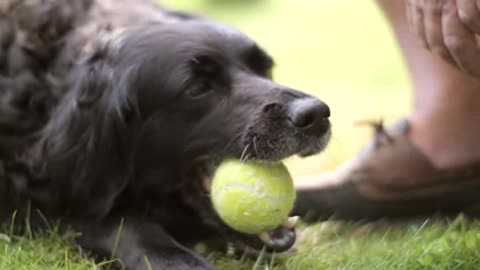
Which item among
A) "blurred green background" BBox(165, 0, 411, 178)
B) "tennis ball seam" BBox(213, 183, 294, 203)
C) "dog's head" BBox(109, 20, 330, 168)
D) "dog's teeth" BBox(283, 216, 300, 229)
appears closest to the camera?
"tennis ball seam" BBox(213, 183, 294, 203)

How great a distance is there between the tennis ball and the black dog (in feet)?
0.17

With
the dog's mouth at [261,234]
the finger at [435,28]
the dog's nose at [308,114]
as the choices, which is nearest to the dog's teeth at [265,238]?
→ the dog's mouth at [261,234]

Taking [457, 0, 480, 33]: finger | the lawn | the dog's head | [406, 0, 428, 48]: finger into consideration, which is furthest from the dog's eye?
[457, 0, 480, 33]: finger

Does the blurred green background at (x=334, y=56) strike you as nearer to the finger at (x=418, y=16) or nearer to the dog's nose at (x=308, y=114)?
the dog's nose at (x=308, y=114)

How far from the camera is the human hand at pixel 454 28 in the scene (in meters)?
2.28

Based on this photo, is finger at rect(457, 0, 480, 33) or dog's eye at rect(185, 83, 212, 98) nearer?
finger at rect(457, 0, 480, 33)

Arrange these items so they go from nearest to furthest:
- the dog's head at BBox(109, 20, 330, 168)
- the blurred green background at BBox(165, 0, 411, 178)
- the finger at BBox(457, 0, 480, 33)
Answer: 1. the finger at BBox(457, 0, 480, 33)
2. the dog's head at BBox(109, 20, 330, 168)
3. the blurred green background at BBox(165, 0, 411, 178)

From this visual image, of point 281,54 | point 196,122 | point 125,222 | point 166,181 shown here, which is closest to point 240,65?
point 196,122

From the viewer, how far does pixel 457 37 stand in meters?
2.31

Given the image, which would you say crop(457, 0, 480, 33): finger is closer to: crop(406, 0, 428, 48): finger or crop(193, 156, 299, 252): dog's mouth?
crop(406, 0, 428, 48): finger

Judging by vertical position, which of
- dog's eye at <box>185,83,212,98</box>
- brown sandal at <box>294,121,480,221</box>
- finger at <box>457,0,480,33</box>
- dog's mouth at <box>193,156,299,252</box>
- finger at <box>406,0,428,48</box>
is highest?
finger at <box>457,0,480,33</box>

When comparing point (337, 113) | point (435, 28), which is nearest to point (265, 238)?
point (435, 28)

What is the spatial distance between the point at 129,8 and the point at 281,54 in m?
5.14

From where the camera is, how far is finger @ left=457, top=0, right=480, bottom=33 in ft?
7.39
